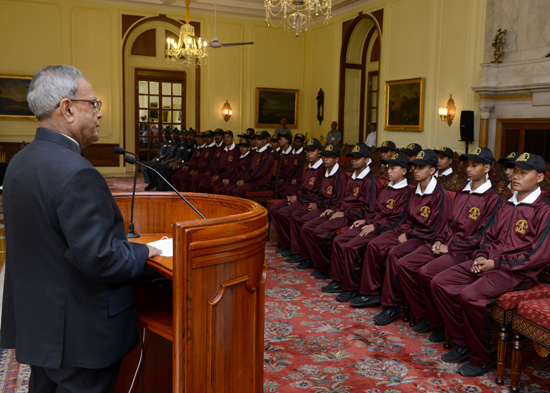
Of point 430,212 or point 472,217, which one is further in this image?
Result: point 430,212

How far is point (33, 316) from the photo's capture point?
187 centimetres

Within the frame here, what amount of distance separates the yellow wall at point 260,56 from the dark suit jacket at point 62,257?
1030 cm

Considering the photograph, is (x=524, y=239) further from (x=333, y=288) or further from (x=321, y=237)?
(x=321, y=237)

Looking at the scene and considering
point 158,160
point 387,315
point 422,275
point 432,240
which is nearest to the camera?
point 422,275

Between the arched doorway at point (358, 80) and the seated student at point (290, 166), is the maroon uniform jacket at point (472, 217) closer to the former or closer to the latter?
the seated student at point (290, 166)

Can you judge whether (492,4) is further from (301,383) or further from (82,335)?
(82,335)

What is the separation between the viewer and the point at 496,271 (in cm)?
388

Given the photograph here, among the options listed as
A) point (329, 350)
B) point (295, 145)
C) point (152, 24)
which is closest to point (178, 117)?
point (152, 24)

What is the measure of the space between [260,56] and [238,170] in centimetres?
841

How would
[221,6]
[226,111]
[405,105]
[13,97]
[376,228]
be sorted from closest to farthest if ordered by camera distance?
[376,228]
[405,105]
[13,97]
[221,6]
[226,111]

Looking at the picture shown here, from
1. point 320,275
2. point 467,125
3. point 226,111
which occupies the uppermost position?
point 226,111

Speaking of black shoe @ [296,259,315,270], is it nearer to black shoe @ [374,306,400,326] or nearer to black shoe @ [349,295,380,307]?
black shoe @ [349,295,380,307]

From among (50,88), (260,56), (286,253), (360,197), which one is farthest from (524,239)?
(260,56)

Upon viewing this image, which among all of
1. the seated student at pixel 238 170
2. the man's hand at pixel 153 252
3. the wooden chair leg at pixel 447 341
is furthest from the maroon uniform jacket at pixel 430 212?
the seated student at pixel 238 170
